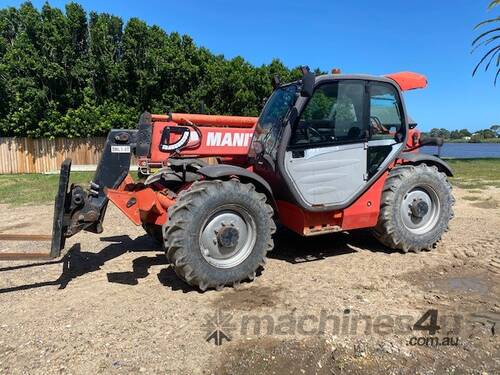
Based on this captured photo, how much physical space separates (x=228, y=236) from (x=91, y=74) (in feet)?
66.3

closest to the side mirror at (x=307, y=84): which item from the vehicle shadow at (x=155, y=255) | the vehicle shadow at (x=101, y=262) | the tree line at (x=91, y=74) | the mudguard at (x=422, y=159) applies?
the mudguard at (x=422, y=159)

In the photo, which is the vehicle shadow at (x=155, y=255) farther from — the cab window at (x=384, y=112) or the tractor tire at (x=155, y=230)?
the cab window at (x=384, y=112)

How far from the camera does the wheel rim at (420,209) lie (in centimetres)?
611

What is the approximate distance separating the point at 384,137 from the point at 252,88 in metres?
19.0

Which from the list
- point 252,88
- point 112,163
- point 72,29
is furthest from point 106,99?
point 112,163

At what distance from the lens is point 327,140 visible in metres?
5.47

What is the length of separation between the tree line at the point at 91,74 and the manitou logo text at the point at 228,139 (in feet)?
55.9

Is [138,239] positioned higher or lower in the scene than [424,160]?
lower

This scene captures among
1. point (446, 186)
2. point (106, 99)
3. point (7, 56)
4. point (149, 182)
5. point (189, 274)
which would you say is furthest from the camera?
point (106, 99)

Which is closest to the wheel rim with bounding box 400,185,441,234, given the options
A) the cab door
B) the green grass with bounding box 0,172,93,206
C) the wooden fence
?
the cab door

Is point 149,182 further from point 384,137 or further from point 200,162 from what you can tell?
point 384,137

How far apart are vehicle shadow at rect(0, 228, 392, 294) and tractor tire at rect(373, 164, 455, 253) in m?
0.38

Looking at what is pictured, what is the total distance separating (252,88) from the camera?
79.2ft

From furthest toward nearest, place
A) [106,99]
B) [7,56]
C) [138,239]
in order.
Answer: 1. [106,99]
2. [7,56]
3. [138,239]
